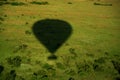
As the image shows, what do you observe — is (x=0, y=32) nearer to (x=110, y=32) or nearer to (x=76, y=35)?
(x=76, y=35)

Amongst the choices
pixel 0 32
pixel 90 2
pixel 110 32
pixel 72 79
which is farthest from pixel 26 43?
pixel 90 2

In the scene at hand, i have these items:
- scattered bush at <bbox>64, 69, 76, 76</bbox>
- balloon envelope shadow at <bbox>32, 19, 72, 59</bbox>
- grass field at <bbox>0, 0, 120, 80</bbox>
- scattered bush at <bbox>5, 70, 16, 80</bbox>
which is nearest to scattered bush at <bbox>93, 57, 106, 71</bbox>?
grass field at <bbox>0, 0, 120, 80</bbox>

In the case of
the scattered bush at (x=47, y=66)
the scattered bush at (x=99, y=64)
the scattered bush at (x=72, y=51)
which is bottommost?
the scattered bush at (x=72, y=51)

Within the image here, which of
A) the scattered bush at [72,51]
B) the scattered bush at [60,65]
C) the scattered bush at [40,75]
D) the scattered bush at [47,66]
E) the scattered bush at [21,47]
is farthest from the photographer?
the scattered bush at [72,51]

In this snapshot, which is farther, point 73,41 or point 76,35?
point 76,35

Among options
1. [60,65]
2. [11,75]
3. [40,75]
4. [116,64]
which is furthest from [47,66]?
[116,64]

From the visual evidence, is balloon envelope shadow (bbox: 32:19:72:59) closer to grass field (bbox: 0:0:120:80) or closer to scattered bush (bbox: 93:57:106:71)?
grass field (bbox: 0:0:120:80)

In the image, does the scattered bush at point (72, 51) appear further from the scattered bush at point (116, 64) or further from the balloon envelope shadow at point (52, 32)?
the scattered bush at point (116, 64)

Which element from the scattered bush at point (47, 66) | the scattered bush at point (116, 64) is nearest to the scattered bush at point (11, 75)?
the scattered bush at point (47, 66)

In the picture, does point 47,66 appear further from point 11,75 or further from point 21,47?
point 21,47
